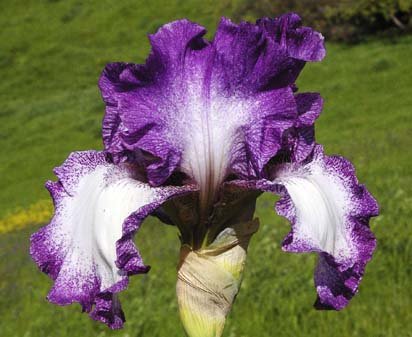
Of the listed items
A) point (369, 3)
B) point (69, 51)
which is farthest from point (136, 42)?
point (369, 3)

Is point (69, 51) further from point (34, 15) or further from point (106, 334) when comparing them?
point (106, 334)

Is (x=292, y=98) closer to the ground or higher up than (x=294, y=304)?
higher up

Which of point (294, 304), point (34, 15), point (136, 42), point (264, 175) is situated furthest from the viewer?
point (34, 15)

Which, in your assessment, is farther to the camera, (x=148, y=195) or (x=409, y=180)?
(x=409, y=180)

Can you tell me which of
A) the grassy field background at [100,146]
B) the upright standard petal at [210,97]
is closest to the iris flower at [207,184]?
the upright standard petal at [210,97]

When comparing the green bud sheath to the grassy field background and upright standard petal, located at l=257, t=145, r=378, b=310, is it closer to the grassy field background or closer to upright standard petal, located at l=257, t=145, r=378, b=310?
upright standard petal, located at l=257, t=145, r=378, b=310
